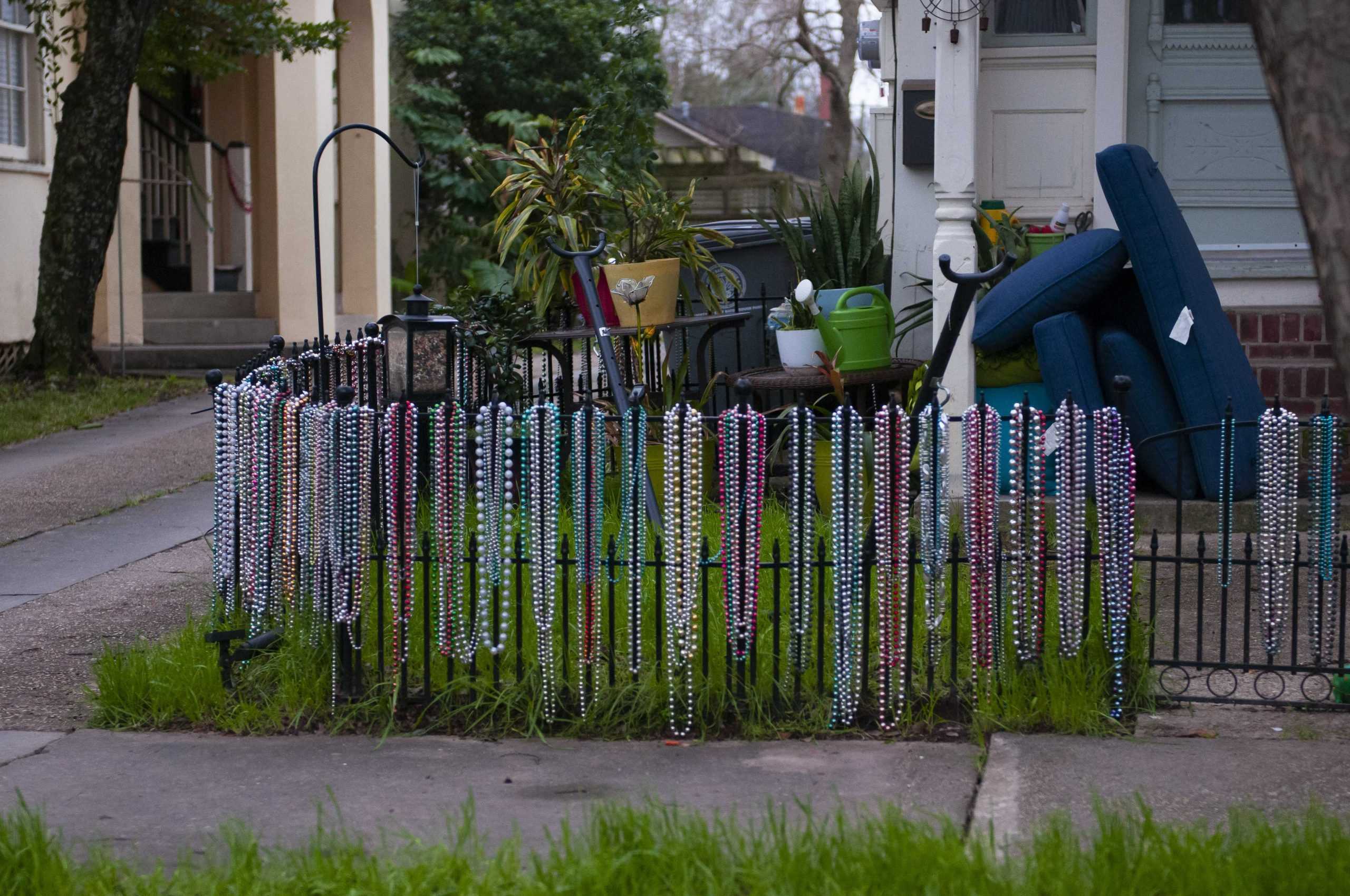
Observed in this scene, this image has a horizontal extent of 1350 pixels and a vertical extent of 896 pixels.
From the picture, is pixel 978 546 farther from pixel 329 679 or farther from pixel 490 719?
pixel 329 679

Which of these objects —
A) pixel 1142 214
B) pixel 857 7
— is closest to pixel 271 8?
pixel 1142 214

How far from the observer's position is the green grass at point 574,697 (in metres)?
4.45

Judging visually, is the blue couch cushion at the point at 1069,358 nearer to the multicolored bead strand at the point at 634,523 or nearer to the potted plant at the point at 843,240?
the potted plant at the point at 843,240

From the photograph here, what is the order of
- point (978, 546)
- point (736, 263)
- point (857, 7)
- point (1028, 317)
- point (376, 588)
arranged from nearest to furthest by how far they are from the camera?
1. point (978, 546)
2. point (376, 588)
3. point (1028, 317)
4. point (736, 263)
5. point (857, 7)

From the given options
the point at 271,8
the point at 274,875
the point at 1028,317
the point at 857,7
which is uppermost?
the point at 857,7

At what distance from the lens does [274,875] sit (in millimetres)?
3328

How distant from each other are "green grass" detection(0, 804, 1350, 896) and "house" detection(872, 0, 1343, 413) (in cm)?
430

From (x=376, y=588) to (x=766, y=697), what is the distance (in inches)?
50.9

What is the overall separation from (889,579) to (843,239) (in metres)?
3.85

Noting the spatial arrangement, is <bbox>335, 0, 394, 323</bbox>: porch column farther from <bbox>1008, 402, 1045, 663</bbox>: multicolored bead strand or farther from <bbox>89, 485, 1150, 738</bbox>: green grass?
<bbox>1008, 402, 1045, 663</bbox>: multicolored bead strand

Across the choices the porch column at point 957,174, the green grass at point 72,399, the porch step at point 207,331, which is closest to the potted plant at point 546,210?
the porch column at point 957,174

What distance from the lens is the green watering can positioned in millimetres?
7156

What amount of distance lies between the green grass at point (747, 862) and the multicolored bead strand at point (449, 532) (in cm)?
109

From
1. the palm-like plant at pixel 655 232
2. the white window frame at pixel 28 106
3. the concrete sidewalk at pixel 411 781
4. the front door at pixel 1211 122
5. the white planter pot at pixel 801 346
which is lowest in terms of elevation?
the concrete sidewalk at pixel 411 781
